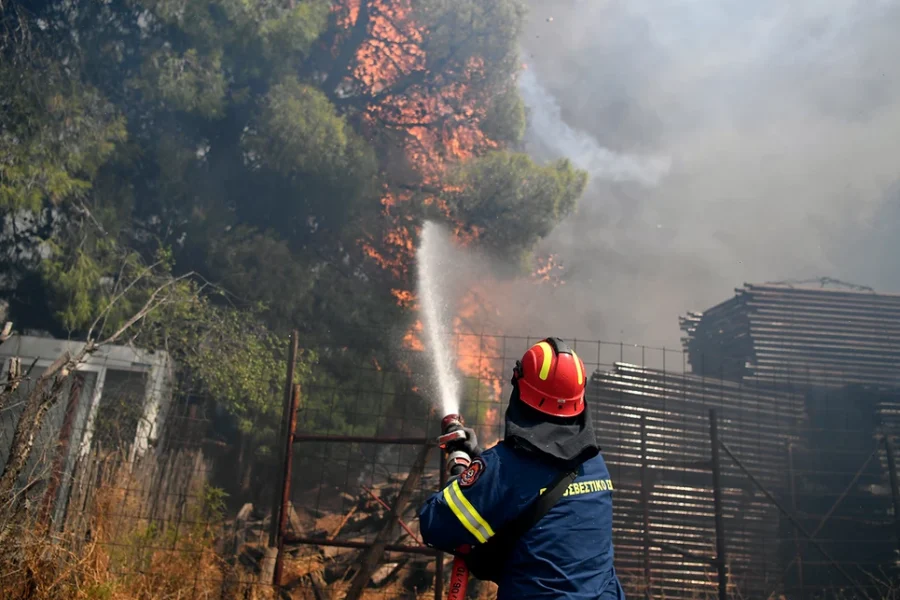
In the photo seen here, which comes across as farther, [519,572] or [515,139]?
[515,139]

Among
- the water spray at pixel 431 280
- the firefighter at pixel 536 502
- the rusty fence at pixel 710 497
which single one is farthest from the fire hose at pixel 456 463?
the water spray at pixel 431 280

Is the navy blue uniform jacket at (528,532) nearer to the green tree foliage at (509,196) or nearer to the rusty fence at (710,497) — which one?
the rusty fence at (710,497)

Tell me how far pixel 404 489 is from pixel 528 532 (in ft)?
10.5

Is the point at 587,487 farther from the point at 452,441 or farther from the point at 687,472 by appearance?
the point at 687,472

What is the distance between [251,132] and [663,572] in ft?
33.6

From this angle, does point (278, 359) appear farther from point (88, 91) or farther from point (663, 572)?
point (663, 572)

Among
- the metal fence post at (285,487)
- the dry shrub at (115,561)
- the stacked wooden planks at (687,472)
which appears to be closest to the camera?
the dry shrub at (115,561)

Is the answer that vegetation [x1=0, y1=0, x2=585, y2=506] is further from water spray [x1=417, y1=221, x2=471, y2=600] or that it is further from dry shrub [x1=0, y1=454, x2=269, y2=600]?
dry shrub [x1=0, y1=454, x2=269, y2=600]

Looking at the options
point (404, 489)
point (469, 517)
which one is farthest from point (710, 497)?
point (469, 517)

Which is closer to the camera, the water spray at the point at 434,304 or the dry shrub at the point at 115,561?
the dry shrub at the point at 115,561

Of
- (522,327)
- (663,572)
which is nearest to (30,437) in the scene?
(663,572)

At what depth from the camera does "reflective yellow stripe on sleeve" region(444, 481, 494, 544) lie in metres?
2.51

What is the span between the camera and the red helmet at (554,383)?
2.74m

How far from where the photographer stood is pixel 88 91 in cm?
1149
